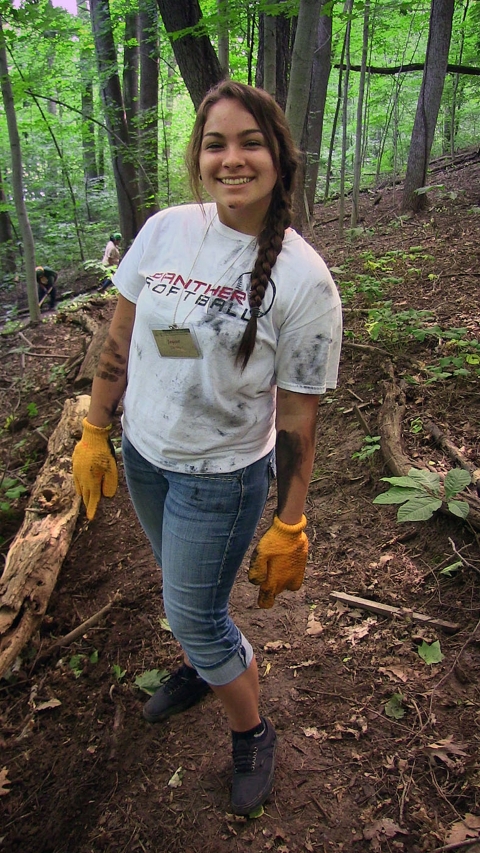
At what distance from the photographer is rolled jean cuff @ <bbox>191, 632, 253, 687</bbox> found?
1.64 meters

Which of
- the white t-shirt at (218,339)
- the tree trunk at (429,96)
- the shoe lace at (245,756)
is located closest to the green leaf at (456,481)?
the white t-shirt at (218,339)

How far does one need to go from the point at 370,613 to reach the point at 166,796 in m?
1.11

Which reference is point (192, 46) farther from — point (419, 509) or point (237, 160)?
point (419, 509)

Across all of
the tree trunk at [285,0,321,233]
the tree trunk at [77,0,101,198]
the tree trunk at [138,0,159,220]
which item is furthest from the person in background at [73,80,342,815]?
the tree trunk at [138,0,159,220]

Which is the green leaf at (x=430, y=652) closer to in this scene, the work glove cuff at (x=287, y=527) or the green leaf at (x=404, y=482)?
the green leaf at (x=404, y=482)

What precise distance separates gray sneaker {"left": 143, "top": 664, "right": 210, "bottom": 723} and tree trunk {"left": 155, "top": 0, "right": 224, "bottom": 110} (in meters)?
4.42

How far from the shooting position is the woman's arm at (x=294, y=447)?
5.01 feet

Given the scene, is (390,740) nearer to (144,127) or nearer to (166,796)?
(166,796)

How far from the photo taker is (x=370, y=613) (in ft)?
7.89

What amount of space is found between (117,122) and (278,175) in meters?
10.2

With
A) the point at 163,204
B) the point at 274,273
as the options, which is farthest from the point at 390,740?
the point at 163,204

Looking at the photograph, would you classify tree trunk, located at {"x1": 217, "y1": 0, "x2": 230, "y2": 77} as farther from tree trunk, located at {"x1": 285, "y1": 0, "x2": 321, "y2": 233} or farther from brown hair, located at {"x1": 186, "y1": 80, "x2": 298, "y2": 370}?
brown hair, located at {"x1": 186, "y1": 80, "x2": 298, "y2": 370}

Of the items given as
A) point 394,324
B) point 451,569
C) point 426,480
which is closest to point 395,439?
point 426,480

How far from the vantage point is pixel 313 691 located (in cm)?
215
